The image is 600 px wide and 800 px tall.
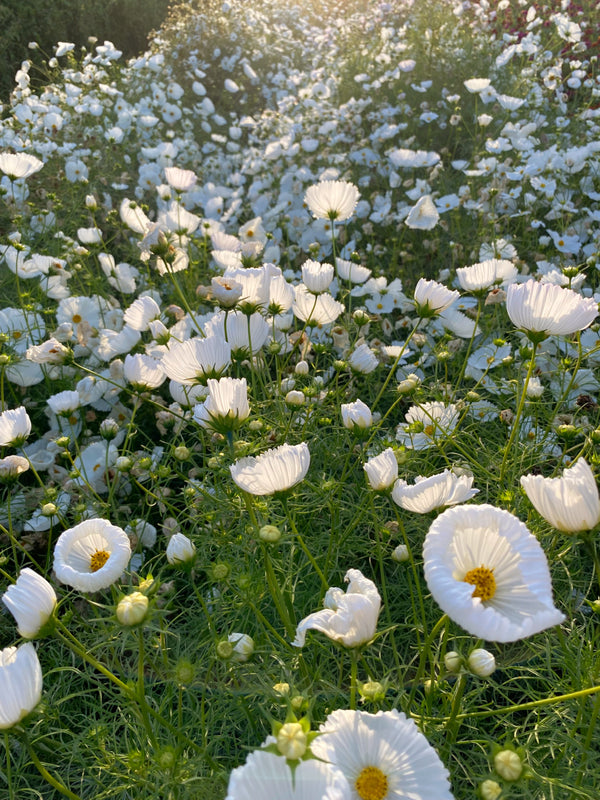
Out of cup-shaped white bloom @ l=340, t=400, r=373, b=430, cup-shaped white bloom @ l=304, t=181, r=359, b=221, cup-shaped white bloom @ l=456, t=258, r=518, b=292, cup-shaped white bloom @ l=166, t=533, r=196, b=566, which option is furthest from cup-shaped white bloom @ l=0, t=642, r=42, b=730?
cup-shaped white bloom @ l=304, t=181, r=359, b=221

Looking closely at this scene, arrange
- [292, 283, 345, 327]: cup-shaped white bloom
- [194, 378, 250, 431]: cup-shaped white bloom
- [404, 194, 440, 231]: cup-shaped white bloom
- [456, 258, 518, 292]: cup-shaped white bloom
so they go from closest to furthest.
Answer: [194, 378, 250, 431]: cup-shaped white bloom
[456, 258, 518, 292]: cup-shaped white bloom
[292, 283, 345, 327]: cup-shaped white bloom
[404, 194, 440, 231]: cup-shaped white bloom

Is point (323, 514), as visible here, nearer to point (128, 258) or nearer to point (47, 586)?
point (47, 586)

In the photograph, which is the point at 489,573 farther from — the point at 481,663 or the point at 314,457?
the point at 314,457

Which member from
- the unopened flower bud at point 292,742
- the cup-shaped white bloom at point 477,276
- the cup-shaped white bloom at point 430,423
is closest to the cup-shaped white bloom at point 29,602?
the unopened flower bud at point 292,742

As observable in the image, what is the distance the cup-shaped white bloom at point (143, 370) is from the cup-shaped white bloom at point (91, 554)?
43 cm

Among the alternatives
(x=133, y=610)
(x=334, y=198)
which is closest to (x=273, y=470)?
(x=133, y=610)

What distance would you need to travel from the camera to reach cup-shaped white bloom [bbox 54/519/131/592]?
2.59ft

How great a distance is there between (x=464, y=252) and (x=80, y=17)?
644cm

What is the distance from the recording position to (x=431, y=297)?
1188mm

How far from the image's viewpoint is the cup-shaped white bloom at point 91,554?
31.1 inches

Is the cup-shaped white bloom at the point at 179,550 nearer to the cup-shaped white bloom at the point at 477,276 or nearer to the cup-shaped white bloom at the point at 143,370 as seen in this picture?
the cup-shaped white bloom at the point at 143,370

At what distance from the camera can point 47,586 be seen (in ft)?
2.47

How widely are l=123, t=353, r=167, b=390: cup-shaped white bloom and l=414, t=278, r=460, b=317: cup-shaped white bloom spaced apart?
20.0 inches

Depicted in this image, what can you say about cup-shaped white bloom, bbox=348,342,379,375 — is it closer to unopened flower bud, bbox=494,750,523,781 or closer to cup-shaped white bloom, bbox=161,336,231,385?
cup-shaped white bloom, bbox=161,336,231,385
